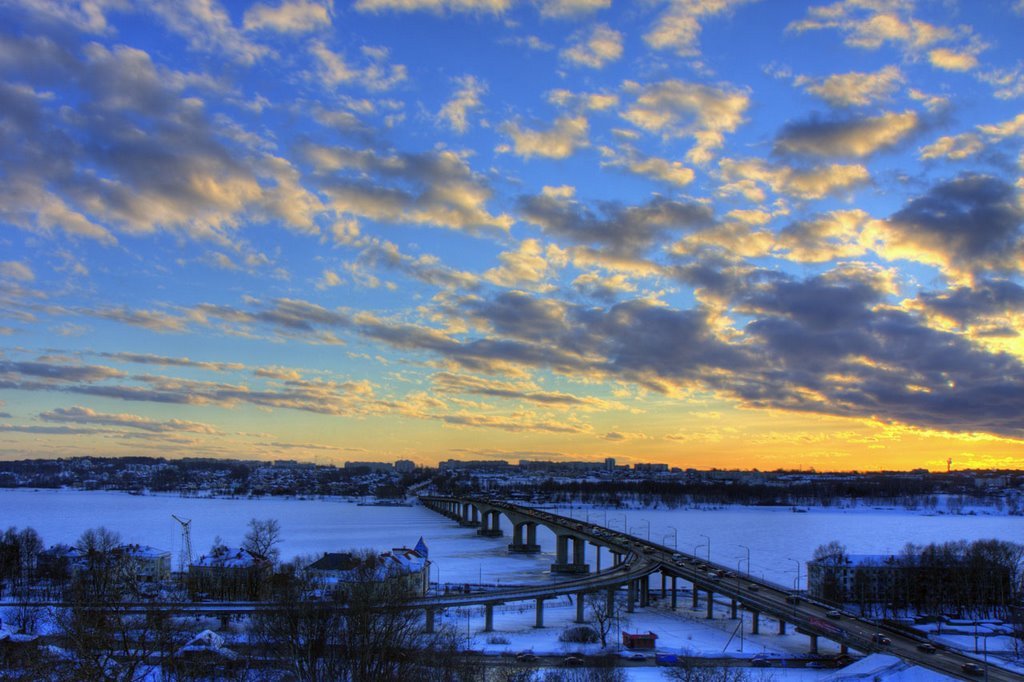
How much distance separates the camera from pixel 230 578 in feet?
186

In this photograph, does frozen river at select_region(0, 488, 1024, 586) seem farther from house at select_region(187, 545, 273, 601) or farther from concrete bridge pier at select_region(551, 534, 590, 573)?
house at select_region(187, 545, 273, 601)

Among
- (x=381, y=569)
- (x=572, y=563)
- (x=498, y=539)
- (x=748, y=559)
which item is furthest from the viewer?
(x=498, y=539)

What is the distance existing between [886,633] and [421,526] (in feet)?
352

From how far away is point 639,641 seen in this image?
43938 mm

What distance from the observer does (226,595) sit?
55.9 meters

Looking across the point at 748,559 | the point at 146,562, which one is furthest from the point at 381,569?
the point at 748,559

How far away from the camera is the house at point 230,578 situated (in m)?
55.8

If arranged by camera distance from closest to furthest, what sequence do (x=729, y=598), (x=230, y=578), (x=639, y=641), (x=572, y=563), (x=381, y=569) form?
(x=639, y=641)
(x=381, y=569)
(x=230, y=578)
(x=729, y=598)
(x=572, y=563)

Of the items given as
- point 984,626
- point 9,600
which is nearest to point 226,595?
point 9,600

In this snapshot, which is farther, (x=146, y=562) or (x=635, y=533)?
(x=635, y=533)

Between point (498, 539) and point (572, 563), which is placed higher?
point (572, 563)

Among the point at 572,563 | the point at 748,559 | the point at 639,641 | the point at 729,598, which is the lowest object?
the point at 572,563

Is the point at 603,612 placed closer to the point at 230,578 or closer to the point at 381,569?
the point at 381,569

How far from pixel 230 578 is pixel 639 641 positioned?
29053mm
